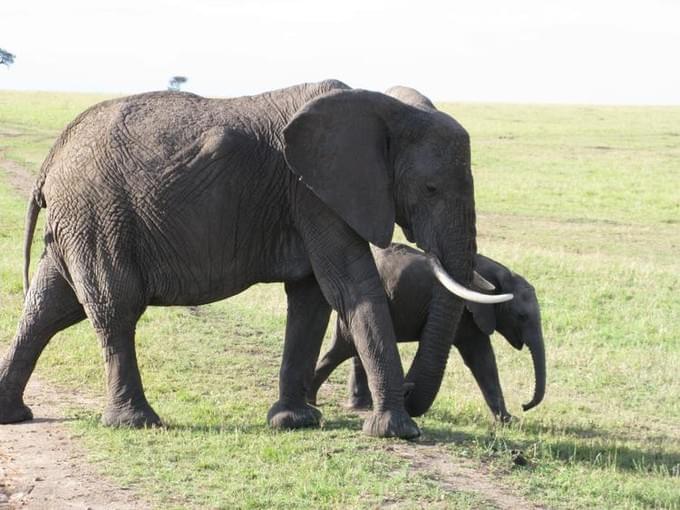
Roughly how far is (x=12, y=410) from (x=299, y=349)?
2.14 meters

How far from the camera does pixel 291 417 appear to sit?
8750 millimetres

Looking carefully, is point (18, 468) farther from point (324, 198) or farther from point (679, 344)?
point (679, 344)

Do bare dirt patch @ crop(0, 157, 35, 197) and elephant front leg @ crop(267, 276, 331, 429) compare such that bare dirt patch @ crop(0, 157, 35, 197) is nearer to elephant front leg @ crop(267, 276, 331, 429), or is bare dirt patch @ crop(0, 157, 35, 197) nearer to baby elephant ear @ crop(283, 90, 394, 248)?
elephant front leg @ crop(267, 276, 331, 429)

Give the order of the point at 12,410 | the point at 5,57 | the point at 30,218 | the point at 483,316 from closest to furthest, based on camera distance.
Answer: the point at 12,410, the point at 30,218, the point at 483,316, the point at 5,57

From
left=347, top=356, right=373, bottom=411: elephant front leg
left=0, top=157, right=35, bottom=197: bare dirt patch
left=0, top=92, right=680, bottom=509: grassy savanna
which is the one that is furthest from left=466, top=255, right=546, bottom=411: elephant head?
left=0, top=157, right=35, bottom=197: bare dirt patch

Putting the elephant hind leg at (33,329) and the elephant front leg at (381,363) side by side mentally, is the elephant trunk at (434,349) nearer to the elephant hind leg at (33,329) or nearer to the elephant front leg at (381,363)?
the elephant front leg at (381,363)

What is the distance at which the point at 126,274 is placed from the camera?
8.43 meters

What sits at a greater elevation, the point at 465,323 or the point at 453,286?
the point at 453,286

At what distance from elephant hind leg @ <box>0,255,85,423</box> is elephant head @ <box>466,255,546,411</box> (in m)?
3.09

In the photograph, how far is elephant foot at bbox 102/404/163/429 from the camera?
8594 mm

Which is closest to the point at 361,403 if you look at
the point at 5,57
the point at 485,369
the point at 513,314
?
→ the point at 485,369

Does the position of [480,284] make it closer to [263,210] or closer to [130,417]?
[263,210]

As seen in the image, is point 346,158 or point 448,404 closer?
point 346,158

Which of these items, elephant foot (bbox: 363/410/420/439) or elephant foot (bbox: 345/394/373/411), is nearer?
elephant foot (bbox: 363/410/420/439)
